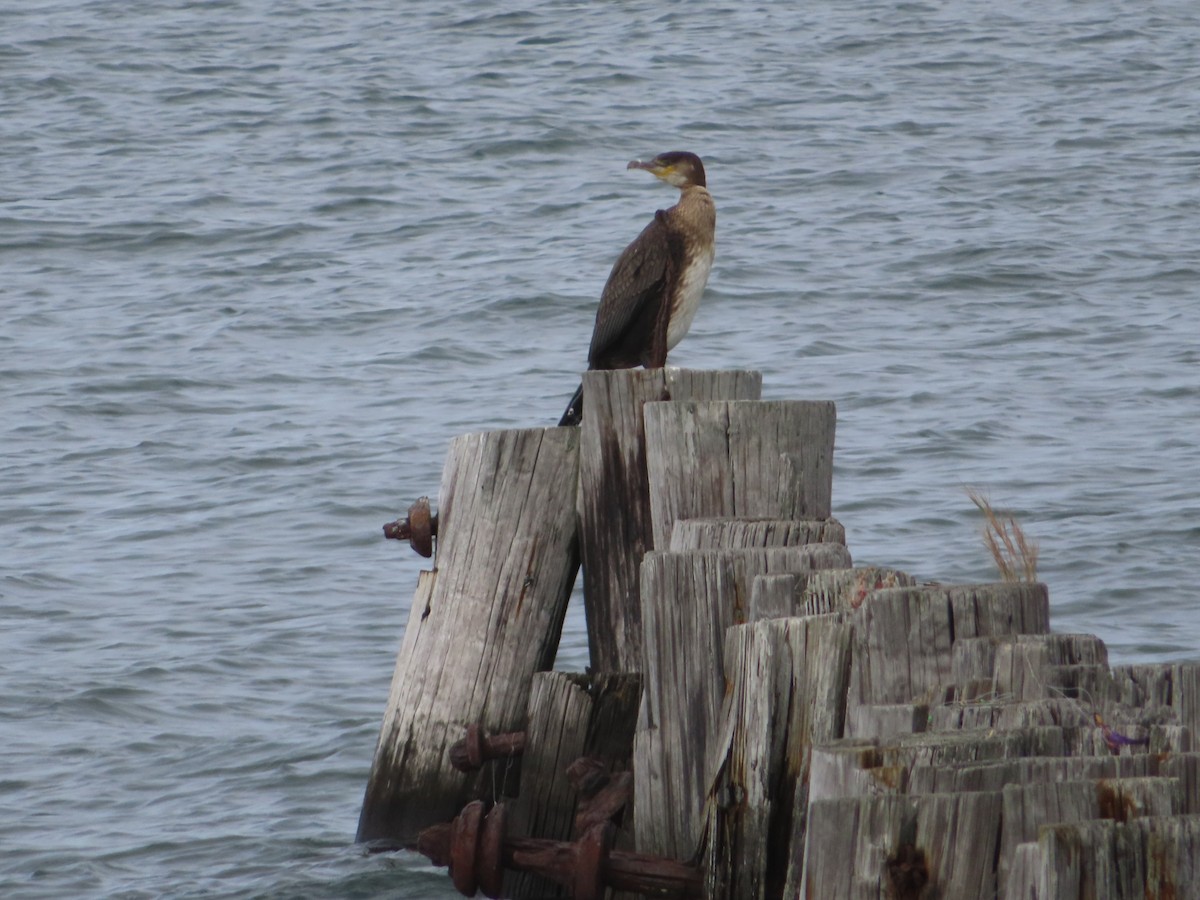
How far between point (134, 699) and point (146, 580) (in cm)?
173

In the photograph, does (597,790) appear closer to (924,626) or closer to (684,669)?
(684,669)

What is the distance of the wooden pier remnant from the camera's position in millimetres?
2377

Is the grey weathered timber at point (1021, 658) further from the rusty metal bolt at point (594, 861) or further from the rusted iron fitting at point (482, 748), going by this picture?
the rusted iron fitting at point (482, 748)

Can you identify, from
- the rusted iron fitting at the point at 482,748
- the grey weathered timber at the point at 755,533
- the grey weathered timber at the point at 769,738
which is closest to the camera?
the grey weathered timber at the point at 769,738

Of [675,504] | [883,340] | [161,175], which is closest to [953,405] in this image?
[883,340]

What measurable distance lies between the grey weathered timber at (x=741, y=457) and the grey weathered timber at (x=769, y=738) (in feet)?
2.28

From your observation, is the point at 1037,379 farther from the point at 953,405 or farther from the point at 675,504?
the point at 675,504

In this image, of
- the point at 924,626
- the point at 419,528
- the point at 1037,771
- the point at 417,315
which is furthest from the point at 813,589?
the point at 417,315

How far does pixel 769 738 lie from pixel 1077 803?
3.58 feet

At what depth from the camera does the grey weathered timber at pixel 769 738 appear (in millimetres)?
3295

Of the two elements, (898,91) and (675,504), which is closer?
(675,504)

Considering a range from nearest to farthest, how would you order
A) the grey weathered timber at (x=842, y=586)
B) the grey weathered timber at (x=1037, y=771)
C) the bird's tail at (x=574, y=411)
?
the grey weathered timber at (x=1037, y=771) → the grey weathered timber at (x=842, y=586) → the bird's tail at (x=574, y=411)

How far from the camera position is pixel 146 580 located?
912cm

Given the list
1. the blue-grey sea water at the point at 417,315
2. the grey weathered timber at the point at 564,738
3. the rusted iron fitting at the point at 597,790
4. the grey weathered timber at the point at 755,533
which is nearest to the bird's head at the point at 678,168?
the blue-grey sea water at the point at 417,315
